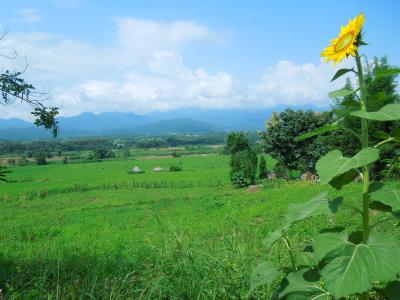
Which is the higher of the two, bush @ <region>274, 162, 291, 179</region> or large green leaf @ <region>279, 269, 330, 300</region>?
large green leaf @ <region>279, 269, 330, 300</region>

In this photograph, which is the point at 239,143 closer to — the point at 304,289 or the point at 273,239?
the point at 273,239

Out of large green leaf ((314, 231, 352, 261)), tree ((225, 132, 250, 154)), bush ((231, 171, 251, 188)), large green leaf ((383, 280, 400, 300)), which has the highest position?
large green leaf ((314, 231, 352, 261))

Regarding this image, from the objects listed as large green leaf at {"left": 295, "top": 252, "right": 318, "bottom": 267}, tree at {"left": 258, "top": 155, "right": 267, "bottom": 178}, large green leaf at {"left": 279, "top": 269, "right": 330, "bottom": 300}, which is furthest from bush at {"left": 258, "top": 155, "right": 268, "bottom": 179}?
large green leaf at {"left": 279, "top": 269, "right": 330, "bottom": 300}

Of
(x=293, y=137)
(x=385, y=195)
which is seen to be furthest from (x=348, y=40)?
(x=293, y=137)

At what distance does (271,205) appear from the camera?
1555 cm

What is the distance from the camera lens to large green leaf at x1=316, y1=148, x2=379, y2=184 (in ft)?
4.72

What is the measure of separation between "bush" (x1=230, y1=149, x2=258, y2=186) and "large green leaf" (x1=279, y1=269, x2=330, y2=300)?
84.9 ft

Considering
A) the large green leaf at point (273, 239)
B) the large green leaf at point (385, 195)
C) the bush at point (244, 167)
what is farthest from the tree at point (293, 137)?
the large green leaf at point (385, 195)

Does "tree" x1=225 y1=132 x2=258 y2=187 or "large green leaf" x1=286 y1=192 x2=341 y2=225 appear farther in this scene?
"tree" x1=225 y1=132 x2=258 y2=187

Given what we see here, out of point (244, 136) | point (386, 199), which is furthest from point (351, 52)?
point (244, 136)

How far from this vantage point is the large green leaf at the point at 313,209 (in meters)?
1.61

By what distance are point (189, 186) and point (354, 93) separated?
3053cm

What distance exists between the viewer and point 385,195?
1.55 metres

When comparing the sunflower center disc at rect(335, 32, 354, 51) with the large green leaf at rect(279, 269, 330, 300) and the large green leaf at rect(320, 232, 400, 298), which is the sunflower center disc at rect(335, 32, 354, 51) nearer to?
the large green leaf at rect(320, 232, 400, 298)
